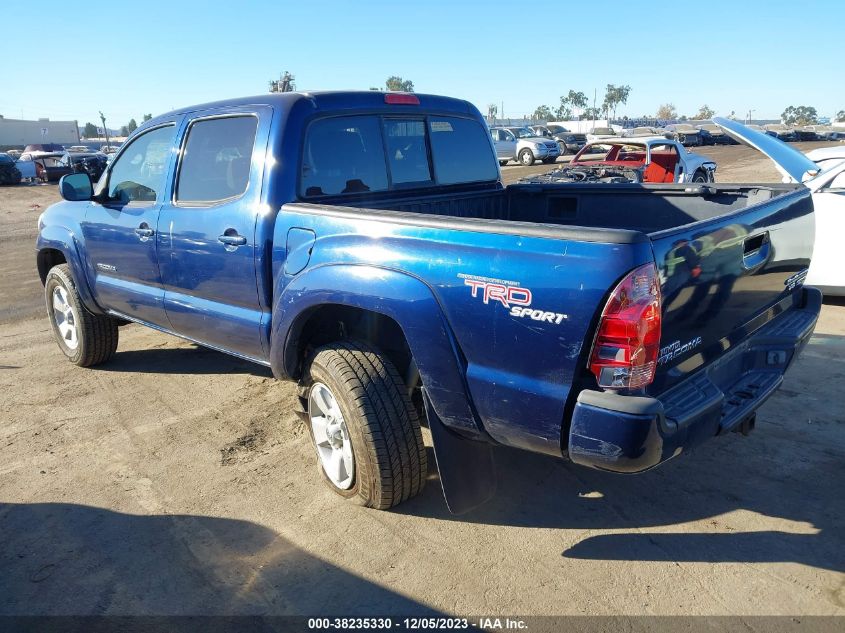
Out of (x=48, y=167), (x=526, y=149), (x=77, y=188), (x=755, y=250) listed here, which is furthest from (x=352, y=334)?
(x=48, y=167)

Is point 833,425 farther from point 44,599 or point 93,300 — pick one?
point 93,300

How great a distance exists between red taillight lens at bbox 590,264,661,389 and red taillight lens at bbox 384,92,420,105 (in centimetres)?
232

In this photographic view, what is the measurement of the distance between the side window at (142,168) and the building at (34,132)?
83.3m

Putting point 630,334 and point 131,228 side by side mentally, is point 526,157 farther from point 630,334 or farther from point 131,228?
point 630,334

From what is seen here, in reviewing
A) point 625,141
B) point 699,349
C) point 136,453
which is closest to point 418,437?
point 699,349

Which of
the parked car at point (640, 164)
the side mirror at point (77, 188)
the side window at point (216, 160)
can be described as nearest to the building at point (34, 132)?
the parked car at point (640, 164)

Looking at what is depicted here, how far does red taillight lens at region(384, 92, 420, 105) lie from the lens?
4086 millimetres

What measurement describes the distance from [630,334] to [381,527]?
Answer: 1636mm

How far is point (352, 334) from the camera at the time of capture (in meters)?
3.68

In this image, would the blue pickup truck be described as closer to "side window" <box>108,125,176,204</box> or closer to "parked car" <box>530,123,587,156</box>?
"side window" <box>108,125,176,204</box>

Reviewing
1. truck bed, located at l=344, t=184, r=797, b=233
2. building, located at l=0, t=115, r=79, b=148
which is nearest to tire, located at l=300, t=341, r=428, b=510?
truck bed, located at l=344, t=184, r=797, b=233

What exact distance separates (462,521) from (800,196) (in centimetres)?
247

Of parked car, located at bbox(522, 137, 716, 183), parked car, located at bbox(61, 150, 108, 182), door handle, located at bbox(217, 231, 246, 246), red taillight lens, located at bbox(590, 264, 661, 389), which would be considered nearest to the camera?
red taillight lens, located at bbox(590, 264, 661, 389)

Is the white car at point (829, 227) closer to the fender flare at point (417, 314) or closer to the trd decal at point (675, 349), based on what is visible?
the trd decal at point (675, 349)
